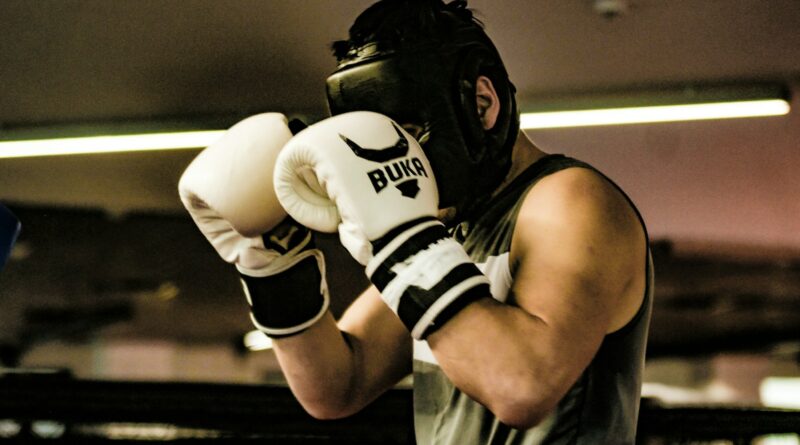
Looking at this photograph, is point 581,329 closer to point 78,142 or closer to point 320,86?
point 320,86

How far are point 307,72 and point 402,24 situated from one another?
2850 mm

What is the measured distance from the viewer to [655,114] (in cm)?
438

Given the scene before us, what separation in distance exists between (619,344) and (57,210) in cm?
621

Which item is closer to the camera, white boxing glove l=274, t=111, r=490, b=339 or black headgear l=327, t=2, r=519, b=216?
white boxing glove l=274, t=111, r=490, b=339

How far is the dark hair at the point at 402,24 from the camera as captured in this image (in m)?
1.35

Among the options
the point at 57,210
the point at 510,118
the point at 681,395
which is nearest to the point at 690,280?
the point at 681,395

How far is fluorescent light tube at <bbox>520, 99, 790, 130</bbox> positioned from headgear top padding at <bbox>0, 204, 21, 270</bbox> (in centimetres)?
329

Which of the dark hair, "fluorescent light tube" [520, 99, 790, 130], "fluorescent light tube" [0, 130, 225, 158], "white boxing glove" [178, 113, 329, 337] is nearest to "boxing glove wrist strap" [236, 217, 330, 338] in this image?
"white boxing glove" [178, 113, 329, 337]

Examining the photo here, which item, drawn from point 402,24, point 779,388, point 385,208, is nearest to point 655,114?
point 402,24

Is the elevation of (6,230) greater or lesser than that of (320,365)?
greater

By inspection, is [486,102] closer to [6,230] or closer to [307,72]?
[6,230]

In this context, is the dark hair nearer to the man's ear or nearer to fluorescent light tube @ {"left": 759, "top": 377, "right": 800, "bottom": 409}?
the man's ear

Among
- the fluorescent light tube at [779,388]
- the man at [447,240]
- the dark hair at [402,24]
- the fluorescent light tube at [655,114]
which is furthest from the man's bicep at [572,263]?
the fluorescent light tube at [779,388]

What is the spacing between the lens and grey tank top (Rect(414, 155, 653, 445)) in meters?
1.21
